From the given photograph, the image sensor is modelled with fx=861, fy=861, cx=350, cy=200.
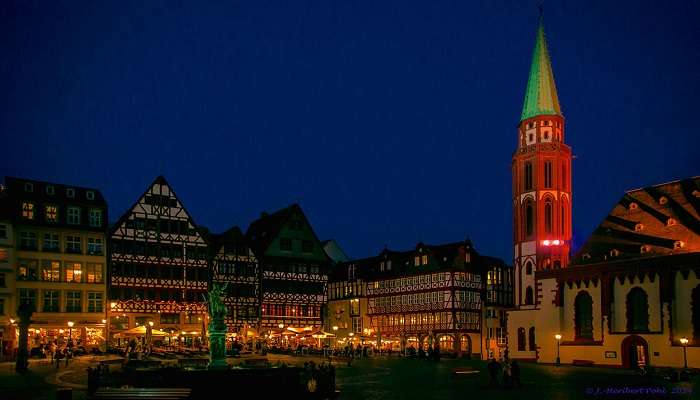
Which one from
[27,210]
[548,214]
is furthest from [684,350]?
[27,210]

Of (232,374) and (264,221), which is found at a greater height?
(264,221)

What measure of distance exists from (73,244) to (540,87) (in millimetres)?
43941

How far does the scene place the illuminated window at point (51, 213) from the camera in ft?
231

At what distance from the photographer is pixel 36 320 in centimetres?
6725

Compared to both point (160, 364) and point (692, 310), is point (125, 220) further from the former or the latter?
point (692, 310)

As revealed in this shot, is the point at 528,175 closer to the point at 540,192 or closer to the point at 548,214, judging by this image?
the point at 540,192

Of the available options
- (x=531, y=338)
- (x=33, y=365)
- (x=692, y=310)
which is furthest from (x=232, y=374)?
(x=531, y=338)

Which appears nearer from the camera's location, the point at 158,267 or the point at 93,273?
the point at 93,273

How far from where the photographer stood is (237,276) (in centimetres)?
8125

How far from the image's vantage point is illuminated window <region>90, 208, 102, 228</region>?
7275 cm

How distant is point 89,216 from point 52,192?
141 inches

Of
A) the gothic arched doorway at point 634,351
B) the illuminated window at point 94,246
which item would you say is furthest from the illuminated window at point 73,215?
the gothic arched doorway at point 634,351

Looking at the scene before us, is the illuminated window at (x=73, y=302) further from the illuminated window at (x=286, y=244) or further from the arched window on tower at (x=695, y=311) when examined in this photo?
the arched window on tower at (x=695, y=311)

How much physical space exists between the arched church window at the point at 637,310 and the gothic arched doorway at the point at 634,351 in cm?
71
